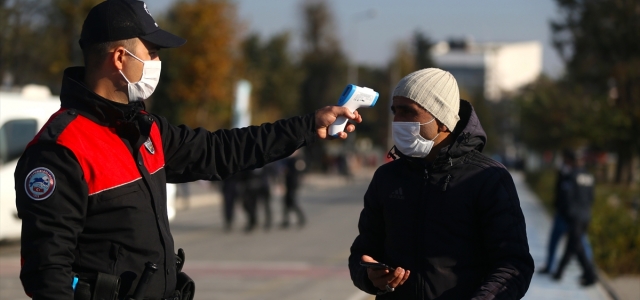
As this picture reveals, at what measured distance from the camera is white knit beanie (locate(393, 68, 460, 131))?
3.63m

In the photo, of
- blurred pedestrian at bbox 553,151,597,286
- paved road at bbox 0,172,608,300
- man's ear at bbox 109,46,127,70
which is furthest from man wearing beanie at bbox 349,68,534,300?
blurred pedestrian at bbox 553,151,597,286

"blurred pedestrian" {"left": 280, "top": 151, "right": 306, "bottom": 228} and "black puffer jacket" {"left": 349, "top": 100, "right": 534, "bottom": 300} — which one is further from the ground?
"black puffer jacket" {"left": 349, "top": 100, "right": 534, "bottom": 300}

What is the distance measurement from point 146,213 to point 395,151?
1088 mm

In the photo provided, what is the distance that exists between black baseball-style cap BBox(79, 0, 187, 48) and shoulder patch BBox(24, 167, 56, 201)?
24.1 inches

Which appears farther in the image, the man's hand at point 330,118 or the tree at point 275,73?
the tree at point 275,73

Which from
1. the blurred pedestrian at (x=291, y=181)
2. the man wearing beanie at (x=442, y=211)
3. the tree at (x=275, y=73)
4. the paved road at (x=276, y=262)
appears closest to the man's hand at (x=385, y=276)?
the man wearing beanie at (x=442, y=211)

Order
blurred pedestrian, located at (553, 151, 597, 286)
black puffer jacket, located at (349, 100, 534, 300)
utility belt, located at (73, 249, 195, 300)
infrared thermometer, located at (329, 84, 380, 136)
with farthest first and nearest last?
1. blurred pedestrian, located at (553, 151, 597, 286)
2. infrared thermometer, located at (329, 84, 380, 136)
3. black puffer jacket, located at (349, 100, 534, 300)
4. utility belt, located at (73, 249, 195, 300)

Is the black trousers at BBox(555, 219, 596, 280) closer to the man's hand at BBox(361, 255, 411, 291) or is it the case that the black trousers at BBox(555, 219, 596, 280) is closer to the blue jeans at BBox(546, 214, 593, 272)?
the blue jeans at BBox(546, 214, 593, 272)

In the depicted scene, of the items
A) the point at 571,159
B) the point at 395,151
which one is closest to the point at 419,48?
the point at 571,159

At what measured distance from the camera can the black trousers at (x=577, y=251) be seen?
10.8 metres

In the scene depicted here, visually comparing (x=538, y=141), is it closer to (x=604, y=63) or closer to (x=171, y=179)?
(x=604, y=63)

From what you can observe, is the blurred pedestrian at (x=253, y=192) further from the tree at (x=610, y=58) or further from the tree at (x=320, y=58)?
the tree at (x=320, y=58)

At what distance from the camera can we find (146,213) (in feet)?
11.0

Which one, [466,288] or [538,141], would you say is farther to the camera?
[538,141]
